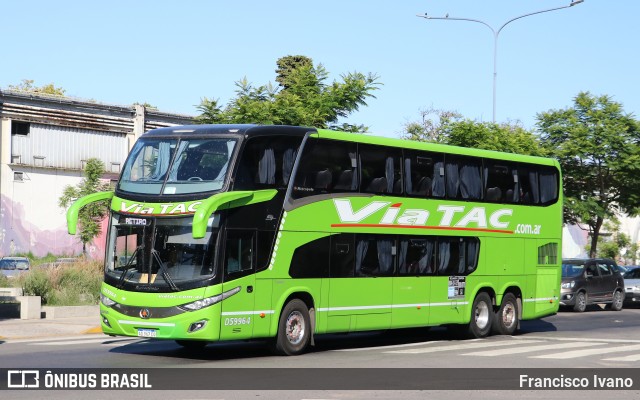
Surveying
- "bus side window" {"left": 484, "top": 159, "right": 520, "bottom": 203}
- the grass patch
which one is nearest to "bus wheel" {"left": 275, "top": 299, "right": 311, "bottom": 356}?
"bus side window" {"left": 484, "top": 159, "right": 520, "bottom": 203}

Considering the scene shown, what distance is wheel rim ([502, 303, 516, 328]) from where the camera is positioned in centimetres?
2483

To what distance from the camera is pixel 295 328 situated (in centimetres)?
1894

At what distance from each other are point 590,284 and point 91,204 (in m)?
24.2

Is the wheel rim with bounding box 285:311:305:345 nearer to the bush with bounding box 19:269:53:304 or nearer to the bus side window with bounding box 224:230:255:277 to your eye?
the bus side window with bounding box 224:230:255:277

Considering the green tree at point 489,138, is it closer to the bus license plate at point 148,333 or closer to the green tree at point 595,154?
the green tree at point 595,154

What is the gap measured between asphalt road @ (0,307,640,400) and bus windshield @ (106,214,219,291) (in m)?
1.39

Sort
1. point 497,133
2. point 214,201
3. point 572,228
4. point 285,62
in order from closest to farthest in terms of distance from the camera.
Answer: point 214,201
point 497,133
point 285,62
point 572,228

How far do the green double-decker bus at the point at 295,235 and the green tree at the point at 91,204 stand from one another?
1146 inches

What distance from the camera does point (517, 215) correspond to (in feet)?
81.0

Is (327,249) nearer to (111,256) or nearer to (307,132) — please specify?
(307,132)

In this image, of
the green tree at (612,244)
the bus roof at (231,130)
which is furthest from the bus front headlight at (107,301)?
the green tree at (612,244)

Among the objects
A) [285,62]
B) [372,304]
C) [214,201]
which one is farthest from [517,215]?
[285,62]

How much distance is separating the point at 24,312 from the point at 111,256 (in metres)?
9.21

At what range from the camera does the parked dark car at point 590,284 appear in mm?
36000
